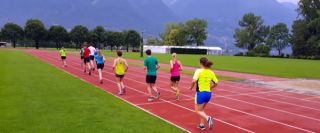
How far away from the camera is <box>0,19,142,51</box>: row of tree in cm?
10144

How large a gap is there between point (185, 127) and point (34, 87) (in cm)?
796

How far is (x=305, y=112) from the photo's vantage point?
38.9 feet

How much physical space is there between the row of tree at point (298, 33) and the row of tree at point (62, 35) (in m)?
37.1

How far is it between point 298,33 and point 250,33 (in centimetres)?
3265

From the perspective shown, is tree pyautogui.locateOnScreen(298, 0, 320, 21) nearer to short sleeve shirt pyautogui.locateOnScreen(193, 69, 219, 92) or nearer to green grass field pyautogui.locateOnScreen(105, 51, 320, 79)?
green grass field pyautogui.locateOnScreen(105, 51, 320, 79)

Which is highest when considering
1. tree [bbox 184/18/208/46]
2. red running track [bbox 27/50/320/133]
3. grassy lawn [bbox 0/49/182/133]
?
tree [bbox 184/18/208/46]

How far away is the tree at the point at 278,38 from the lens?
138 m

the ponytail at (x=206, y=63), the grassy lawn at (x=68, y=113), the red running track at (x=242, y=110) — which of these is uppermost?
the ponytail at (x=206, y=63)

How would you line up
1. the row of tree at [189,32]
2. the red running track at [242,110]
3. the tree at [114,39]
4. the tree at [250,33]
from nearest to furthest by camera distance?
the red running track at [242,110], the tree at [114,39], the tree at [250,33], the row of tree at [189,32]

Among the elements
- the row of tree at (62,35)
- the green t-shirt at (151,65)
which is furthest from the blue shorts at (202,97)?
the row of tree at (62,35)

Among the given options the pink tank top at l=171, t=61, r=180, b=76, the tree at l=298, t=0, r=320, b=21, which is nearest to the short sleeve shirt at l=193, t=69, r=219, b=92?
the pink tank top at l=171, t=61, r=180, b=76

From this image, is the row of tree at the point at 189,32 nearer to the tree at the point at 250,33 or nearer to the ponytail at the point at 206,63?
the tree at the point at 250,33

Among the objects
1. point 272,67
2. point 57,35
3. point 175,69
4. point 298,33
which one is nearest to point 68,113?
point 175,69

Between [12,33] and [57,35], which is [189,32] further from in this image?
[12,33]
